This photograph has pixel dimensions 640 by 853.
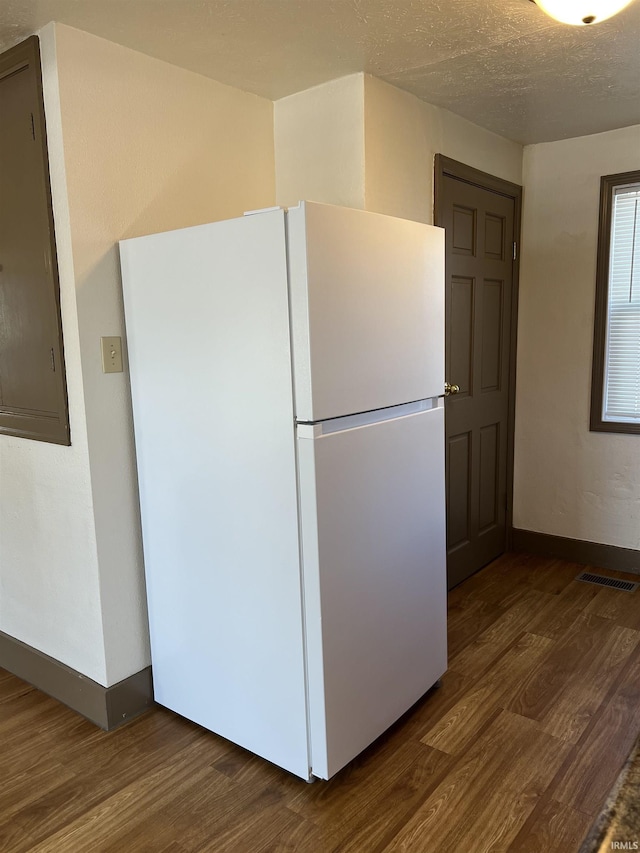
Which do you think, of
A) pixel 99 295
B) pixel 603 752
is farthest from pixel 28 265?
pixel 603 752

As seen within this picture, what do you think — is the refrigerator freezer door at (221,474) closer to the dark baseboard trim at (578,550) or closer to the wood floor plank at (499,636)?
the wood floor plank at (499,636)

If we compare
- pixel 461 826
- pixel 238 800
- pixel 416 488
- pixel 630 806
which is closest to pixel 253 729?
pixel 238 800

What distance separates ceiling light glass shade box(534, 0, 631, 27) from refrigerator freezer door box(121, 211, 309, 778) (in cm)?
94

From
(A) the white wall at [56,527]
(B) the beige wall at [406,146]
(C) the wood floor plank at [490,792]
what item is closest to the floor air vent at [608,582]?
(C) the wood floor plank at [490,792]

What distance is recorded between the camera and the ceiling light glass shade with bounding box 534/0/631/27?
1.66 metres

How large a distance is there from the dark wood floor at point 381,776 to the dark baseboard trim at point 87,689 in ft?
0.16

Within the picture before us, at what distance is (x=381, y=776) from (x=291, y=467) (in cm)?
100

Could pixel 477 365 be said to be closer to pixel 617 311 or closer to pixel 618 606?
pixel 617 311

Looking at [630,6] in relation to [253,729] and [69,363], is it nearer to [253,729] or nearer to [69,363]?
[69,363]

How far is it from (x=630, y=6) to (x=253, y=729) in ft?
8.15

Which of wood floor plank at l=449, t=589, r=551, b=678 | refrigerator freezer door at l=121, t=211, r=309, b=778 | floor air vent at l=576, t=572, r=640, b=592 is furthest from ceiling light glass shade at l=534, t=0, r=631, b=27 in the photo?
floor air vent at l=576, t=572, r=640, b=592

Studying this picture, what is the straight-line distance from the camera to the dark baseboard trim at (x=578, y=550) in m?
3.37

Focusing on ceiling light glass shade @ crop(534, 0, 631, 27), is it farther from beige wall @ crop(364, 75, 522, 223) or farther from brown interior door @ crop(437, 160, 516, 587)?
brown interior door @ crop(437, 160, 516, 587)

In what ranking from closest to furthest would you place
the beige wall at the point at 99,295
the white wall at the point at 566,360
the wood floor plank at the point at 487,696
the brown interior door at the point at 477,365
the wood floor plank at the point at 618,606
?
the beige wall at the point at 99,295, the wood floor plank at the point at 487,696, the wood floor plank at the point at 618,606, the brown interior door at the point at 477,365, the white wall at the point at 566,360
